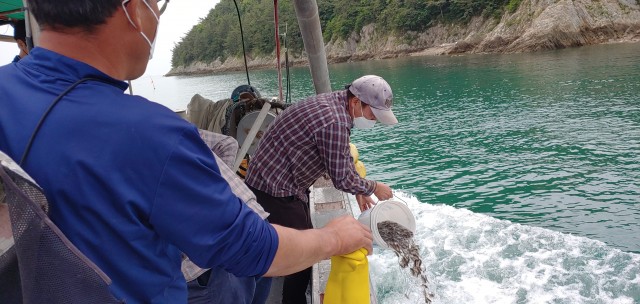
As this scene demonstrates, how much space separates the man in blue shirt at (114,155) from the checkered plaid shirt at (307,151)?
1.87m

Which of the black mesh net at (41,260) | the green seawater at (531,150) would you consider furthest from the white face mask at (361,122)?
the green seawater at (531,150)

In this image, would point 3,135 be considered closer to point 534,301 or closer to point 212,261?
point 212,261

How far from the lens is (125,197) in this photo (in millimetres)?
1064

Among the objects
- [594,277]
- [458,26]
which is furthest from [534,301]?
[458,26]

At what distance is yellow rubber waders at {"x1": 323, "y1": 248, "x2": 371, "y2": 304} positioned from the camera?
2621mm

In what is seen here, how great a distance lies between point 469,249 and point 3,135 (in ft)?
19.9

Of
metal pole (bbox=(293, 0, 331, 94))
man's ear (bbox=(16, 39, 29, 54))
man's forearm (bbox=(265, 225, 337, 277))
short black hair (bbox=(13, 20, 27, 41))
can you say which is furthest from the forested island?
man's forearm (bbox=(265, 225, 337, 277))

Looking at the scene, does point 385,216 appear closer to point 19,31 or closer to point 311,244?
point 311,244

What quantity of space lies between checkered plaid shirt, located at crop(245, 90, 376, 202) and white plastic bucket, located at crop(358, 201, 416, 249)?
0.88 feet

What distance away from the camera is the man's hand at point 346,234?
5.53ft

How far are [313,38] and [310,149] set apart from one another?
3.28 m

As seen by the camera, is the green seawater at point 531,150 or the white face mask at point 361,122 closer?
the white face mask at point 361,122

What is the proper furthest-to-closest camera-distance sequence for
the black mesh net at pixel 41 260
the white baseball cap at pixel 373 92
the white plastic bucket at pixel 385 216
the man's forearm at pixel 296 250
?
the white baseball cap at pixel 373 92, the white plastic bucket at pixel 385 216, the man's forearm at pixel 296 250, the black mesh net at pixel 41 260

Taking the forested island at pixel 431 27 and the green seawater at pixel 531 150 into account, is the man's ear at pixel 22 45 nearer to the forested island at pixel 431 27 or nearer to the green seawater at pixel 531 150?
the green seawater at pixel 531 150
